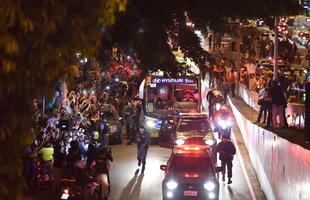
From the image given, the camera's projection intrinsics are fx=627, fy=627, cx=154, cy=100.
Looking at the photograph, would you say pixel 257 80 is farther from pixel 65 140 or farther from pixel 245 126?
pixel 65 140

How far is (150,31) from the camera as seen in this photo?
11164 millimetres

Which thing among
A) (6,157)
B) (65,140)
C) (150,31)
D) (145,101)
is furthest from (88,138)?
(6,157)

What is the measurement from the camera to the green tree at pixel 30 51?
4.73 metres

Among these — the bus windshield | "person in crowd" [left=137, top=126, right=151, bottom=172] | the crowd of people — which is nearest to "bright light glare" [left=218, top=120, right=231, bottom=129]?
"person in crowd" [left=137, top=126, right=151, bottom=172]

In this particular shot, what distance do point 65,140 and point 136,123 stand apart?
9.70 metres

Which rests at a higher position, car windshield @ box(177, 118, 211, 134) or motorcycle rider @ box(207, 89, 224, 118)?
motorcycle rider @ box(207, 89, 224, 118)

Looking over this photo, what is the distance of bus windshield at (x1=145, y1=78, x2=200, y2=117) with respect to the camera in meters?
29.7

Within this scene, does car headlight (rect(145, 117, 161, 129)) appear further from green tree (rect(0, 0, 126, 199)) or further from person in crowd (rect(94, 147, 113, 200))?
green tree (rect(0, 0, 126, 199))

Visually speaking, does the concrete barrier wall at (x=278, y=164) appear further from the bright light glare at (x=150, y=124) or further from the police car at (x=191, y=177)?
the bright light glare at (x=150, y=124)

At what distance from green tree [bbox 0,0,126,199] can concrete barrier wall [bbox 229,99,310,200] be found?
6.53 meters

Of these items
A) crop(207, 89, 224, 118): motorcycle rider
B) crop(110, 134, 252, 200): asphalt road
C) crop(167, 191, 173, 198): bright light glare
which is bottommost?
crop(110, 134, 252, 200): asphalt road

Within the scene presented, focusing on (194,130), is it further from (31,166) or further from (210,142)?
(31,166)

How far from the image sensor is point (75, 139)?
20.1 m

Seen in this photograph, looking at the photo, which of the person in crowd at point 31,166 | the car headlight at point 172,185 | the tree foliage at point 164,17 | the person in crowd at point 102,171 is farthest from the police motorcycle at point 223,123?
the tree foliage at point 164,17
